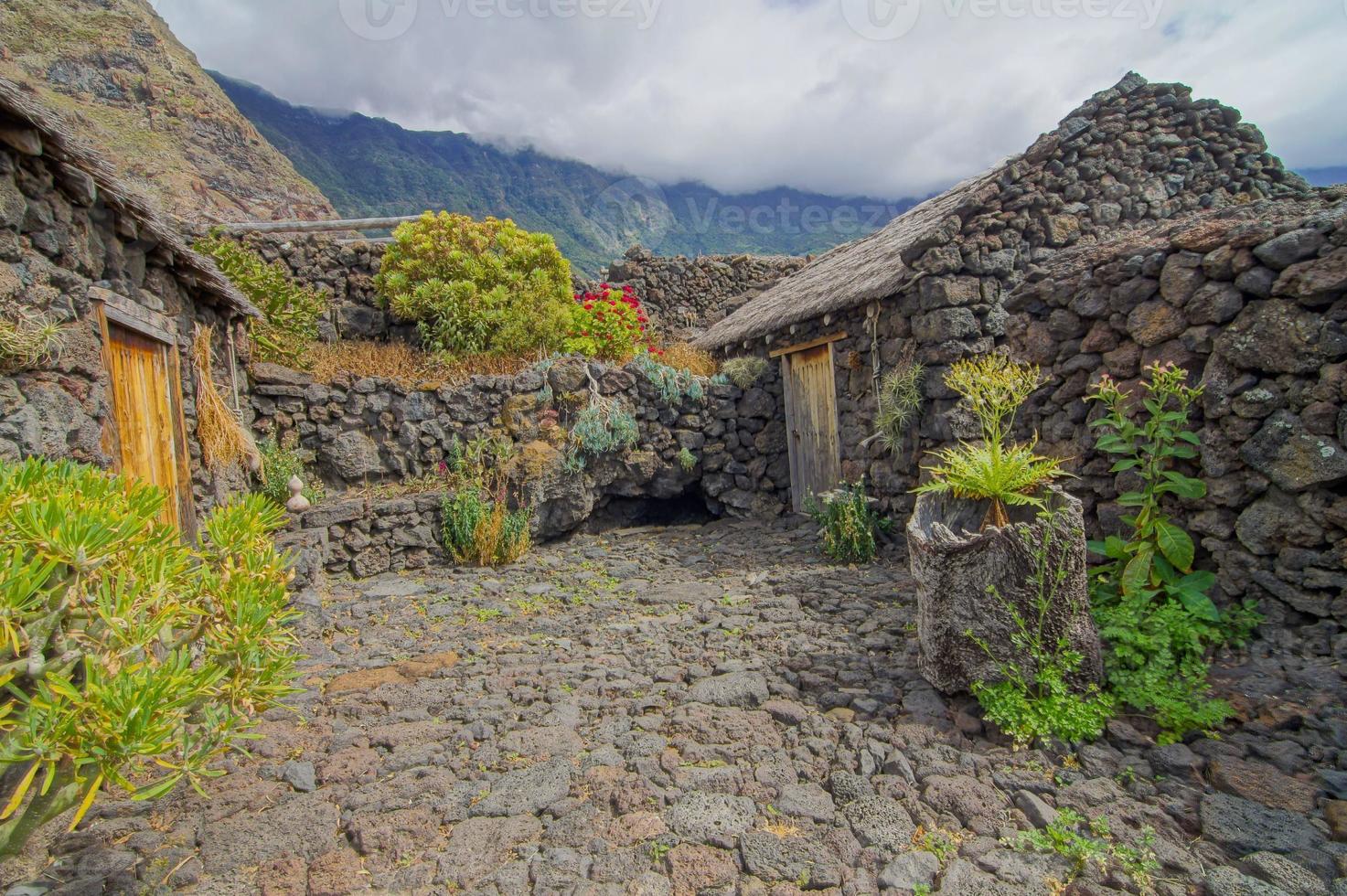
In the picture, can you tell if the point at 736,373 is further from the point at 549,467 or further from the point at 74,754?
the point at 74,754

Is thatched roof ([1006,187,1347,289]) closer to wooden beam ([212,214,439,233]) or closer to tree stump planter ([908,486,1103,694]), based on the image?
tree stump planter ([908,486,1103,694])

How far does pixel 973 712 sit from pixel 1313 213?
132 inches

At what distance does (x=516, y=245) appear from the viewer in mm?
9680

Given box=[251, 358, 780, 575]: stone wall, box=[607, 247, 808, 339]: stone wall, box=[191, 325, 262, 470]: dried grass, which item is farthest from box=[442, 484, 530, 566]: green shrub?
box=[607, 247, 808, 339]: stone wall

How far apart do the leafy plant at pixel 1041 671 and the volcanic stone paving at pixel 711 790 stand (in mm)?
144

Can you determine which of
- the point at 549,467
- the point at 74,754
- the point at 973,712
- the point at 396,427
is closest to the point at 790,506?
the point at 549,467

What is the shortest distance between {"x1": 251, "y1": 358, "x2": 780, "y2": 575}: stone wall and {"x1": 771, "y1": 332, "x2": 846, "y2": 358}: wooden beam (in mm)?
668

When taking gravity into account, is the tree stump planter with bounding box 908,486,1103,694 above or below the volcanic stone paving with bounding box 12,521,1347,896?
above

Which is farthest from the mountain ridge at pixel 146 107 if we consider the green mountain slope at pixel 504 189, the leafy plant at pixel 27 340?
the leafy plant at pixel 27 340

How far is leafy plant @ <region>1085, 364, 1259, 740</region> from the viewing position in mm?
3188

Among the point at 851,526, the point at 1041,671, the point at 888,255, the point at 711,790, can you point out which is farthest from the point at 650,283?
the point at 711,790

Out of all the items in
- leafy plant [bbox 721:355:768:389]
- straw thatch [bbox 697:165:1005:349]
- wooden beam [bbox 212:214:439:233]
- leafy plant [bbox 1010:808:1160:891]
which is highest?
wooden beam [bbox 212:214:439:233]

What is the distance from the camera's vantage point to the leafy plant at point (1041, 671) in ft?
10.0

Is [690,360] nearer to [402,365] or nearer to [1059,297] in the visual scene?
[402,365]
